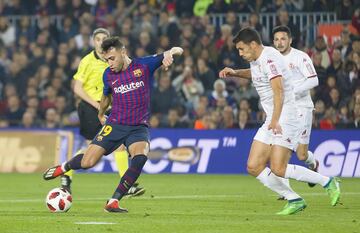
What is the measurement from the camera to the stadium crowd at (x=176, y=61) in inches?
861

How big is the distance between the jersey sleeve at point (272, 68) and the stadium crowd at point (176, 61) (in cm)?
934

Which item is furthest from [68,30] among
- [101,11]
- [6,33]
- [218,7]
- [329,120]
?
[329,120]

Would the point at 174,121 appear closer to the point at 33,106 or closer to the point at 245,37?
the point at 33,106

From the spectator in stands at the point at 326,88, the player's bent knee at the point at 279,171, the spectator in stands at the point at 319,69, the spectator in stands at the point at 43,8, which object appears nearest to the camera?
the player's bent knee at the point at 279,171

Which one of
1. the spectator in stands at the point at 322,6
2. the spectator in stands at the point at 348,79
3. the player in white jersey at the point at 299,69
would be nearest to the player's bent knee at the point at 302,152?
the player in white jersey at the point at 299,69

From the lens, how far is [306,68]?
14070 millimetres

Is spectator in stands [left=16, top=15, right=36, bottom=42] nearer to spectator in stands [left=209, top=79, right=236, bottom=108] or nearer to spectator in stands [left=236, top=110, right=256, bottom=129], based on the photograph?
spectator in stands [left=209, top=79, right=236, bottom=108]

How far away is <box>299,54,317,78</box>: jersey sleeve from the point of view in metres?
14.0

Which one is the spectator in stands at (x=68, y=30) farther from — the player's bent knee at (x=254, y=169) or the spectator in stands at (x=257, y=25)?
the player's bent knee at (x=254, y=169)

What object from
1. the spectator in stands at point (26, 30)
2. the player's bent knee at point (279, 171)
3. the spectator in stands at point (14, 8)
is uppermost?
the spectator in stands at point (14, 8)

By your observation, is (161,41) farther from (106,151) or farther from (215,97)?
(106,151)

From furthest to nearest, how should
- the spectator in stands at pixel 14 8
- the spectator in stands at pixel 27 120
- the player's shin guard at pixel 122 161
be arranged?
the spectator in stands at pixel 14 8 < the spectator in stands at pixel 27 120 < the player's shin guard at pixel 122 161

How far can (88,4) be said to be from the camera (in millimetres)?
26062

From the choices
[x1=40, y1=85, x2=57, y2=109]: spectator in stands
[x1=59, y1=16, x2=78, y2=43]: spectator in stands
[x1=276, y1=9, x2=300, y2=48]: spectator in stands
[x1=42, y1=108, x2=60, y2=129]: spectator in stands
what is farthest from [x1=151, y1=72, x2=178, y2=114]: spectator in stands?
[x1=59, y1=16, x2=78, y2=43]: spectator in stands
